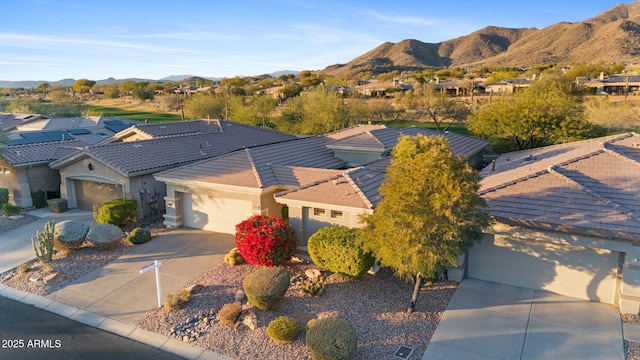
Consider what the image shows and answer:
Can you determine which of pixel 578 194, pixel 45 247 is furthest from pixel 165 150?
pixel 578 194

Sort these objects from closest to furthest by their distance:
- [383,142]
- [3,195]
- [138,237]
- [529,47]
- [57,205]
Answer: [138,237] < [57,205] < [3,195] < [383,142] < [529,47]

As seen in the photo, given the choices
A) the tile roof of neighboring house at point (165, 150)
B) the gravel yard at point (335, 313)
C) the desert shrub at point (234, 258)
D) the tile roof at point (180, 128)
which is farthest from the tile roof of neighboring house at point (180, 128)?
the gravel yard at point (335, 313)

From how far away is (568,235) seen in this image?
12500 millimetres

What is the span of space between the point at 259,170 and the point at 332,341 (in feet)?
35.0

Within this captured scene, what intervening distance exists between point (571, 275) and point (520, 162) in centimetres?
879

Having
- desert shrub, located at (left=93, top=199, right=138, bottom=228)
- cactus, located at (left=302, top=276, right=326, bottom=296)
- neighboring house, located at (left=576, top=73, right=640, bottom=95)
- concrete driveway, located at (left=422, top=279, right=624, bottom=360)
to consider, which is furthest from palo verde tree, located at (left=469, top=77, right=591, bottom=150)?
neighboring house, located at (left=576, top=73, right=640, bottom=95)

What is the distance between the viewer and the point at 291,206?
53.5 feet

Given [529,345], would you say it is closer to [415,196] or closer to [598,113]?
[415,196]

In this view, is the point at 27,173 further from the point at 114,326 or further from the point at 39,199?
the point at 114,326

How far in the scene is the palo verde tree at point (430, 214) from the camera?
11.3 metres

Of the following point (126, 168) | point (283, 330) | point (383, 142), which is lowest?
point (283, 330)

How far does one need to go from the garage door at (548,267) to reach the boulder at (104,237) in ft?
43.9

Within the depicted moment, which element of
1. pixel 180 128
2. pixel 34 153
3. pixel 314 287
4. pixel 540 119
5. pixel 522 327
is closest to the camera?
pixel 522 327

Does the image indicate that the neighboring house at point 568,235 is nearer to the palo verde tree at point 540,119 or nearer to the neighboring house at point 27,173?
the palo verde tree at point 540,119
